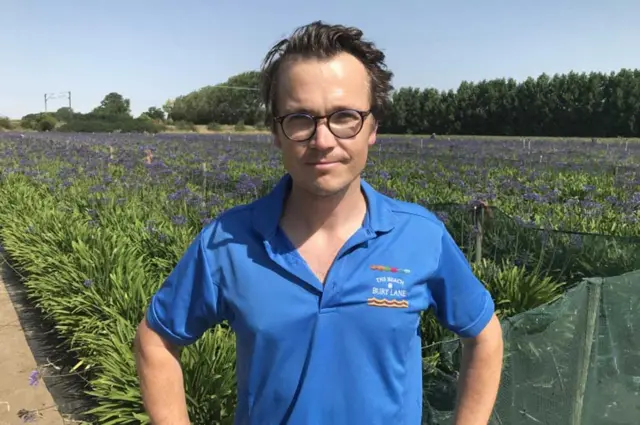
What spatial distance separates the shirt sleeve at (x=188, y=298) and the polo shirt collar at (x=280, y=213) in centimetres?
14

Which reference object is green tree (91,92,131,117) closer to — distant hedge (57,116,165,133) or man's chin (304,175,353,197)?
distant hedge (57,116,165,133)

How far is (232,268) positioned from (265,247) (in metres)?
0.09

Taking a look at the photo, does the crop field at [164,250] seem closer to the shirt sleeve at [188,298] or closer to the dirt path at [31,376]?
the dirt path at [31,376]

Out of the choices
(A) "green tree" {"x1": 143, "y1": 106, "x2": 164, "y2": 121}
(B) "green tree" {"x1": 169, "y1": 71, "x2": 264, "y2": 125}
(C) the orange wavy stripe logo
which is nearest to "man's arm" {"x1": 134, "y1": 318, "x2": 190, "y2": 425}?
(C) the orange wavy stripe logo

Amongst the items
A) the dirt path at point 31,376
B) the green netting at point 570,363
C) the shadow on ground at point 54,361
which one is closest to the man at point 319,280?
the green netting at point 570,363

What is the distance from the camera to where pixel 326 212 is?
4.50 feet

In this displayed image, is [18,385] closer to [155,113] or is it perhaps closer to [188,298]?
[188,298]

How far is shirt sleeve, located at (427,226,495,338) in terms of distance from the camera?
1376 mm

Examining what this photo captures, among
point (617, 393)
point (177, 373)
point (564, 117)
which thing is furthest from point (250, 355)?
point (564, 117)

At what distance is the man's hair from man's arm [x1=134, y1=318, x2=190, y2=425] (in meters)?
0.59

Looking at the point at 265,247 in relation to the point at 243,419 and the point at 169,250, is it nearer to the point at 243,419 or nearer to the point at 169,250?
the point at 243,419

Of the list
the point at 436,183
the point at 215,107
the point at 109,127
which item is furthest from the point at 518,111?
the point at 436,183

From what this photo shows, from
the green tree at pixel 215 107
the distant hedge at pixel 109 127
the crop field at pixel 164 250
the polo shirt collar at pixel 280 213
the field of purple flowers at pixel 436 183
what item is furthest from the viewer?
the green tree at pixel 215 107

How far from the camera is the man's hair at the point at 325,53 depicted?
1.25m
